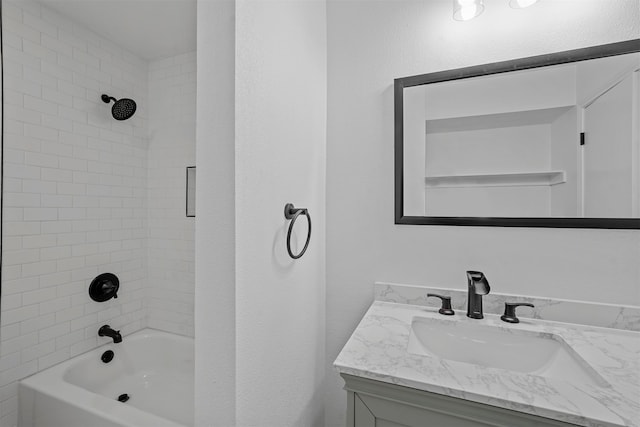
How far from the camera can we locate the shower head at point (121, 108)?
202 centimetres

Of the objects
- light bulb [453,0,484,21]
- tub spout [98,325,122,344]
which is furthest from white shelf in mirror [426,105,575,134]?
tub spout [98,325,122,344]

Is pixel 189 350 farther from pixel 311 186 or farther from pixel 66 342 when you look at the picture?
pixel 311 186

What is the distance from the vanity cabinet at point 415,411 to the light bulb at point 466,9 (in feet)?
4.31

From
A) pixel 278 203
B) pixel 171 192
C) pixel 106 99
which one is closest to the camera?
pixel 278 203

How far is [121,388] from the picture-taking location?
204 centimetres

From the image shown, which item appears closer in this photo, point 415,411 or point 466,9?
point 415,411

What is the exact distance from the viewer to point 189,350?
2.18 m

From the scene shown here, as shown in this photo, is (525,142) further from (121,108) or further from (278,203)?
(121,108)

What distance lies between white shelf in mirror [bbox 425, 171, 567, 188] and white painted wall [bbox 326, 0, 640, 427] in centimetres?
18

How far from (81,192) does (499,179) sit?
7.37ft

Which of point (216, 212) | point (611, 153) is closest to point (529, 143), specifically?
point (611, 153)

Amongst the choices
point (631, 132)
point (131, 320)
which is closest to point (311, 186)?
point (631, 132)

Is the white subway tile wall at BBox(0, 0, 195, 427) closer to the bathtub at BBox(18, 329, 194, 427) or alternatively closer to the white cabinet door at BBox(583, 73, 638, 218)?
the bathtub at BBox(18, 329, 194, 427)

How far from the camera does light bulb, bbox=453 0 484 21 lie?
1191 millimetres
